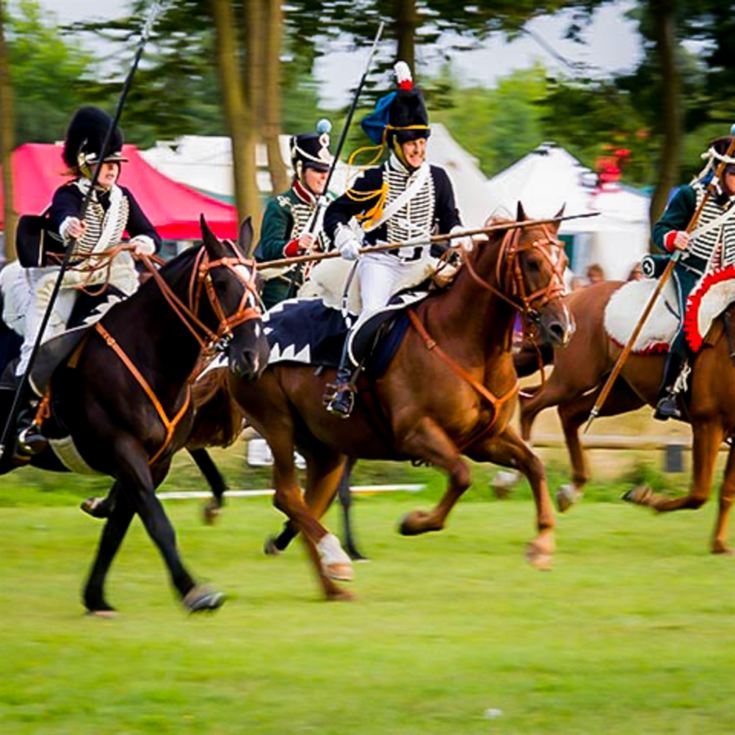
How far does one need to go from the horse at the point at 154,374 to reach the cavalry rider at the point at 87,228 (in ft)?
1.76

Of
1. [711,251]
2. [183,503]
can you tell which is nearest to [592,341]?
[711,251]

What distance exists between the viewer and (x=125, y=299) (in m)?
12.0

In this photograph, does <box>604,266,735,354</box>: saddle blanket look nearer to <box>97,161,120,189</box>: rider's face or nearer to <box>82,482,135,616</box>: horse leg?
<box>97,161,120,189</box>: rider's face

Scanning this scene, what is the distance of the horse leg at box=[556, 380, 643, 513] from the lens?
16984 mm

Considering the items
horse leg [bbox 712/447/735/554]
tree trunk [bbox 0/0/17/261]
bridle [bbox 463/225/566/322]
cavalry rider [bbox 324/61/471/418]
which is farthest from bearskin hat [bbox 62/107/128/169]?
tree trunk [bbox 0/0/17/261]

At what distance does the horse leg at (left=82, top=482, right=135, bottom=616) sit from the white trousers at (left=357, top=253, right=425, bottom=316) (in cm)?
244

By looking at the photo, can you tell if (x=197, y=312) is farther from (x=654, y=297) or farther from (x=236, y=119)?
(x=236, y=119)

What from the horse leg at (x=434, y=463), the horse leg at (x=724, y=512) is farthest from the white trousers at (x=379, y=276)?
the horse leg at (x=724, y=512)

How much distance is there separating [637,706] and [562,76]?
20.6 meters

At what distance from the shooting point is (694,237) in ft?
50.2

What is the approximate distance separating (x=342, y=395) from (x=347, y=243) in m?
0.99

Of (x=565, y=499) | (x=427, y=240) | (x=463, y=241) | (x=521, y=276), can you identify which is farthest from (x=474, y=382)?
(x=565, y=499)

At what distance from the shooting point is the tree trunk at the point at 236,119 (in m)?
22.0

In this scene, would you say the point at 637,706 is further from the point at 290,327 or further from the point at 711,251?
the point at 711,251
